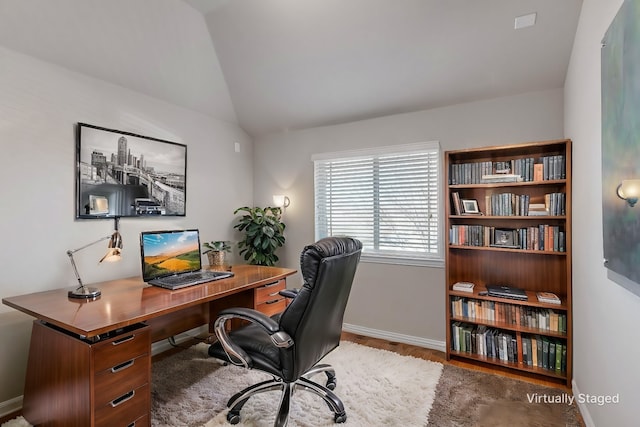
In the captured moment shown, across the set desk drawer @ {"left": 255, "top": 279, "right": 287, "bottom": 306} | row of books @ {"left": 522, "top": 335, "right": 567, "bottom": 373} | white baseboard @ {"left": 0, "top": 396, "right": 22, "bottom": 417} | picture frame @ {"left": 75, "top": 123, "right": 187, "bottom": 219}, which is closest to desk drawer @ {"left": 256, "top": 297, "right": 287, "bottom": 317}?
desk drawer @ {"left": 255, "top": 279, "right": 287, "bottom": 306}

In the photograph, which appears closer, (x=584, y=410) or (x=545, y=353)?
(x=584, y=410)

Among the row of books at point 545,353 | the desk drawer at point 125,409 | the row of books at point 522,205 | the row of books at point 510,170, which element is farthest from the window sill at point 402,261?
the desk drawer at point 125,409

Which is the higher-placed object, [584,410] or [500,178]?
[500,178]

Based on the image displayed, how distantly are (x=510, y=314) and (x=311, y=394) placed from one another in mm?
1713

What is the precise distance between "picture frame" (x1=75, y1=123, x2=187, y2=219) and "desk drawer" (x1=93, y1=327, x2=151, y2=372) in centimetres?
129

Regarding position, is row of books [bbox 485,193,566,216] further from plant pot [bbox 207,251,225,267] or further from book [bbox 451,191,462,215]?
plant pot [bbox 207,251,225,267]

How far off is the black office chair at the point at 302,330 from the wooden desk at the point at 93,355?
1.31ft

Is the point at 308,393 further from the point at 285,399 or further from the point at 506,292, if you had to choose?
the point at 506,292

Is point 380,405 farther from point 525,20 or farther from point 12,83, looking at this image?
point 12,83

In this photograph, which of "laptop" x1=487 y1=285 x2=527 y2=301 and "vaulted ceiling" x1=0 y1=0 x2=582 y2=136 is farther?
"laptop" x1=487 y1=285 x2=527 y2=301

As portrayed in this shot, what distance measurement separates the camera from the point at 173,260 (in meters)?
2.49

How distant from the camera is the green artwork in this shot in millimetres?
1057

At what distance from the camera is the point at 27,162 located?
2.16m

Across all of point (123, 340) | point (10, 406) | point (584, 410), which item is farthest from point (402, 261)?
point (10, 406)
